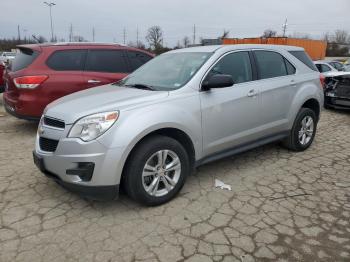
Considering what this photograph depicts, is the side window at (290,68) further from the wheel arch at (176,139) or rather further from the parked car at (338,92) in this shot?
the parked car at (338,92)

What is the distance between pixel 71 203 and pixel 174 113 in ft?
5.01

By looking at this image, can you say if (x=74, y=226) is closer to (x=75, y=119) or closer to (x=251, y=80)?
(x=75, y=119)

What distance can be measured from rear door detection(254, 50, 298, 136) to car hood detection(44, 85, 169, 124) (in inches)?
64.5

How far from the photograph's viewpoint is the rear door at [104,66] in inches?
255

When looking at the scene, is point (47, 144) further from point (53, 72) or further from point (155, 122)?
point (53, 72)

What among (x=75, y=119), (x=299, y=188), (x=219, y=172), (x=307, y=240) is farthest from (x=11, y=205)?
(x=299, y=188)

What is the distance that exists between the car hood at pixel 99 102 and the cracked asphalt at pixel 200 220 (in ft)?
3.38

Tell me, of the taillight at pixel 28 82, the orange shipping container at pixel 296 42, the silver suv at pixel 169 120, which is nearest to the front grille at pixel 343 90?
the silver suv at pixel 169 120

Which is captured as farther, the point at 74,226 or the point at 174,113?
the point at 174,113

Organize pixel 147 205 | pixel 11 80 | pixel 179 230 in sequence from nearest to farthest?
pixel 179 230 → pixel 147 205 → pixel 11 80

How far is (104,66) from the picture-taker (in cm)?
673

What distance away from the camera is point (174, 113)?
3.44 meters

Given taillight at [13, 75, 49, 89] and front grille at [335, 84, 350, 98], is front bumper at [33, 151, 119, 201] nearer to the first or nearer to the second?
taillight at [13, 75, 49, 89]

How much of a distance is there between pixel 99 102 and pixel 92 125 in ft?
1.31
